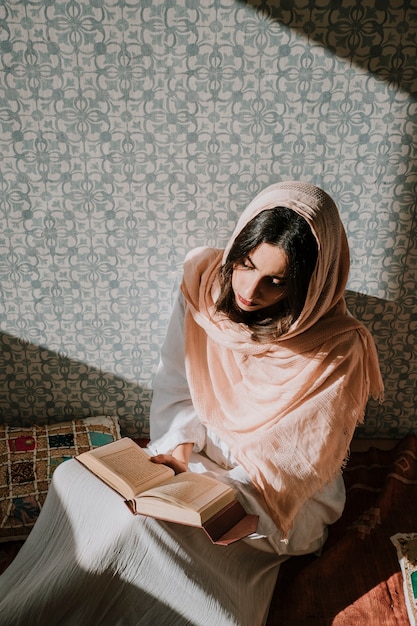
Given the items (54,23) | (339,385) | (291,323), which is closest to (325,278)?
(291,323)

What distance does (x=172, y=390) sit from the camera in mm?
1603

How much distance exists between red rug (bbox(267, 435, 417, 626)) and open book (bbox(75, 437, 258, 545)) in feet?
1.26

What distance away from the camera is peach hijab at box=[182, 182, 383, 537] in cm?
131

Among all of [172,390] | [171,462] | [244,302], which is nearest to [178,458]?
[171,462]

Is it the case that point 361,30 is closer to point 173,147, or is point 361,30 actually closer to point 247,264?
point 173,147

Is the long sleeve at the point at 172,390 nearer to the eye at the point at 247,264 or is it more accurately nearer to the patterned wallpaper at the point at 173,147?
the patterned wallpaper at the point at 173,147

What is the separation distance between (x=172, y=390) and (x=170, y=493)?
490 millimetres

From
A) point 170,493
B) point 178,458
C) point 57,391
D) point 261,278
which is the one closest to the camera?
point 170,493

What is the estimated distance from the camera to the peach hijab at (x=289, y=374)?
51.4 inches

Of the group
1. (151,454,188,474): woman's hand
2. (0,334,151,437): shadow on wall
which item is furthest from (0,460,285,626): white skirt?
(0,334,151,437): shadow on wall

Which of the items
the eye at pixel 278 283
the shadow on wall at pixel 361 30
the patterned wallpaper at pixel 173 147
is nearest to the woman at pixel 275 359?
the eye at pixel 278 283

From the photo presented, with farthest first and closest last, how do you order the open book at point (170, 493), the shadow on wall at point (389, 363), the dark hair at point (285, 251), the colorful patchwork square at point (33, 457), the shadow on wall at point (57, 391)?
the shadow on wall at point (57, 391) → the shadow on wall at point (389, 363) → the colorful patchwork square at point (33, 457) → the dark hair at point (285, 251) → the open book at point (170, 493)

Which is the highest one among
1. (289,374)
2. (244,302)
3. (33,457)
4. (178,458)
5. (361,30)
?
(361,30)

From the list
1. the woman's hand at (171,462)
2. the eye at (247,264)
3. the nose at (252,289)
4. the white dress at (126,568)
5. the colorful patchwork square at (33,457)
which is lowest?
the colorful patchwork square at (33,457)
